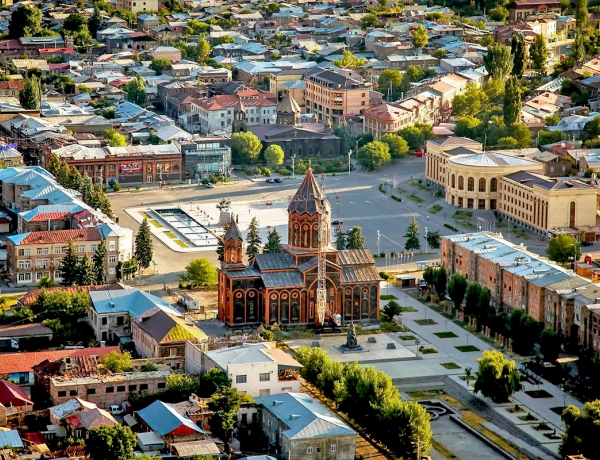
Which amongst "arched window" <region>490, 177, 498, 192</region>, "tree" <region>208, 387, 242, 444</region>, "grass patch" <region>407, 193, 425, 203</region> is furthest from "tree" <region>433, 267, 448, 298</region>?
"tree" <region>208, 387, 242, 444</region>

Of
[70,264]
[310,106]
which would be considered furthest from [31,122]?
[70,264]

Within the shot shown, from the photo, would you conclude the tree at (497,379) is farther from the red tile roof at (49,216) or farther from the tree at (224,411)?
the red tile roof at (49,216)

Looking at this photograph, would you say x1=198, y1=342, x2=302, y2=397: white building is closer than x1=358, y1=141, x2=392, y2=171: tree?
Yes

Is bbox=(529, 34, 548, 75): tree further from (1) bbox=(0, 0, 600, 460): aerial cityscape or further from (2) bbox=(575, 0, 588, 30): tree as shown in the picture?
(2) bbox=(575, 0, 588, 30): tree

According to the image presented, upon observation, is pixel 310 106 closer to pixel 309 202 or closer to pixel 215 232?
pixel 215 232

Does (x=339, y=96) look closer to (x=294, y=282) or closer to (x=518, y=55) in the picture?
(x=518, y=55)

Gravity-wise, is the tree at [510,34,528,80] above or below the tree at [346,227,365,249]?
above

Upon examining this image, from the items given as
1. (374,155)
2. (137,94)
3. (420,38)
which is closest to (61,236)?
(374,155)

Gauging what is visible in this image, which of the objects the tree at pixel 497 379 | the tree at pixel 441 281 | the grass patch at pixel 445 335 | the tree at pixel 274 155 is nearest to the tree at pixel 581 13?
the tree at pixel 274 155
